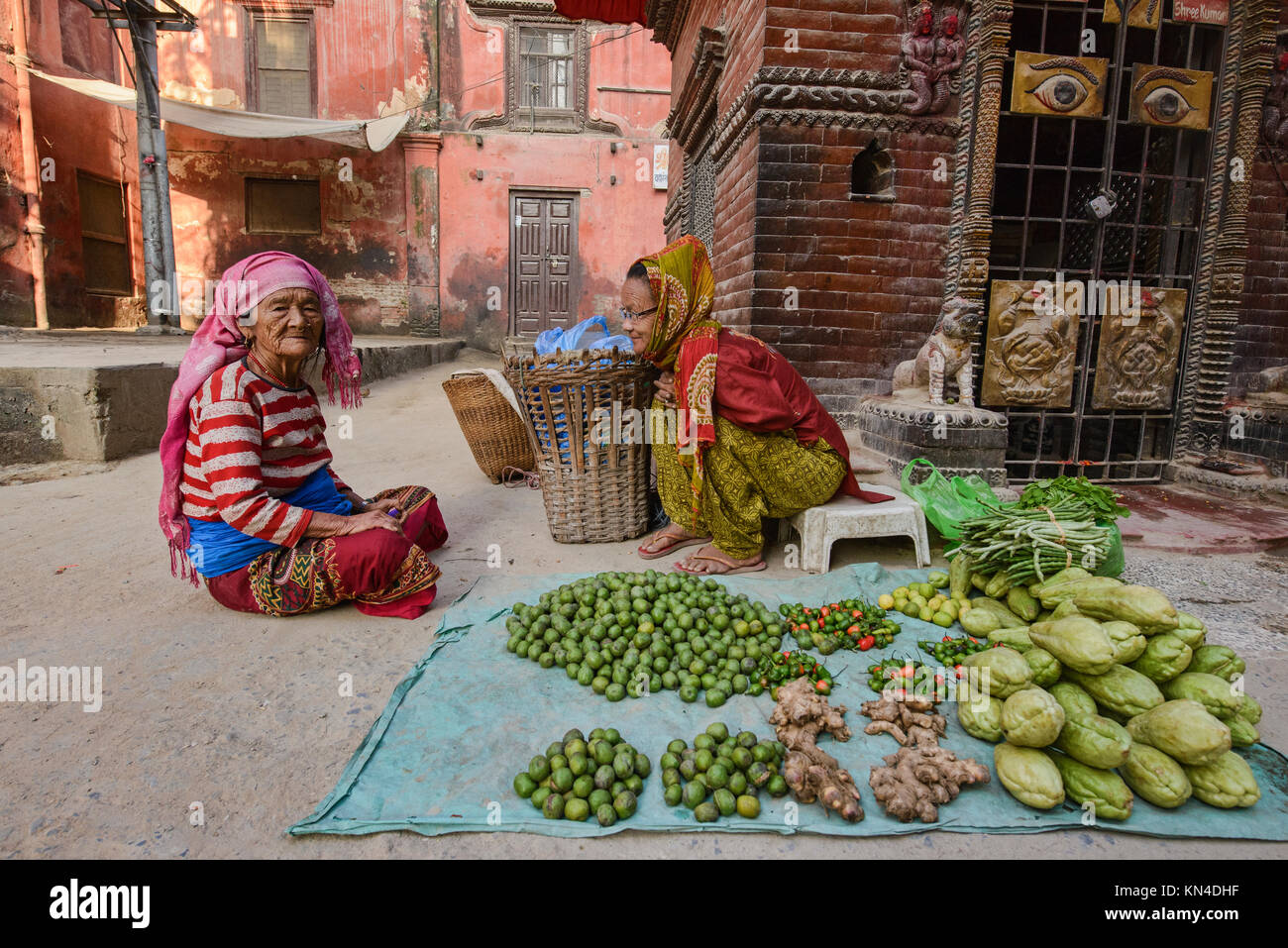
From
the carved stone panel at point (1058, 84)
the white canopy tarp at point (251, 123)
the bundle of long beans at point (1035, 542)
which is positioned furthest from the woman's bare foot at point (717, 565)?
the white canopy tarp at point (251, 123)

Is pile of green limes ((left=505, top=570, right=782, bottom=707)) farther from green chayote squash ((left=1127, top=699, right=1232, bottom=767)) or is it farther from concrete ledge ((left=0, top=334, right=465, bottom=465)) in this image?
concrete ledge ((left=0, top=334, right=465, bottom=465))

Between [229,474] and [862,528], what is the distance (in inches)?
109

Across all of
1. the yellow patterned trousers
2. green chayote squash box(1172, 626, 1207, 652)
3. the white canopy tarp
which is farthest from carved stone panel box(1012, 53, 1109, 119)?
the white canopy tarp

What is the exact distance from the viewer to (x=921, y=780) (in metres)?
1.86

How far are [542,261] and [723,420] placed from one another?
11.7 meters

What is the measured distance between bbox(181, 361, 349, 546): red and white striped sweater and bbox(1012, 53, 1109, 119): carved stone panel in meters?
5.07

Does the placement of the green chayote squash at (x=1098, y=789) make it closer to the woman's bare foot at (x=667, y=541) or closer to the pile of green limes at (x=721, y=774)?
the pile of green limes at (x=721, y=774)

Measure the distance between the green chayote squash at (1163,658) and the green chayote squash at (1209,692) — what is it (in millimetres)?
29

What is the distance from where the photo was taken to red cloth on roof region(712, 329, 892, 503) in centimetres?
325

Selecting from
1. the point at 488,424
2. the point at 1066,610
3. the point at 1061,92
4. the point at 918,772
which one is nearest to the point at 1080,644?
the point at 1066,610

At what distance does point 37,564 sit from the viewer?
334 cm

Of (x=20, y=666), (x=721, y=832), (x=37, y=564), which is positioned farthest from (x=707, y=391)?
(x=37, y=564)

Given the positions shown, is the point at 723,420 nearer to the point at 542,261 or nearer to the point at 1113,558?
the point at 1113,558
